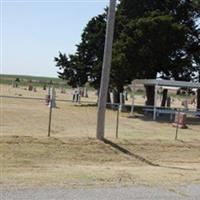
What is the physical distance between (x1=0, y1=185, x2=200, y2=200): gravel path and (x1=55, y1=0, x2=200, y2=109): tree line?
3040cm

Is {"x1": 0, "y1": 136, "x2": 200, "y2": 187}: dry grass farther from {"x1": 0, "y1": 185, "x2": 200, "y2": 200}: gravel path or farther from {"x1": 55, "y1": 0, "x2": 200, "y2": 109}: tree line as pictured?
{"x1": 55, "y1": 0, "x2": 200, "y2": 109}: tree line

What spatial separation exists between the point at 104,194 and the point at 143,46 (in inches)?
1241

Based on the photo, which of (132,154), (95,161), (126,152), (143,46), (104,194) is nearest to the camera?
(104,194)

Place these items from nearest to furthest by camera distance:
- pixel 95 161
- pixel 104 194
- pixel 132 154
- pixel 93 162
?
pixel 104 194 < pixel 93 162 < pixel 95 161 < pixel 132 154

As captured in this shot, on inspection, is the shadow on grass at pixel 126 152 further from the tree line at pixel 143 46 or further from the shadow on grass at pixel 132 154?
the tree line at pixel 143 46

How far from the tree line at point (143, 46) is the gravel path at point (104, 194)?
30.4m

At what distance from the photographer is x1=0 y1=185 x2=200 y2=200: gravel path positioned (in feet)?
28.2

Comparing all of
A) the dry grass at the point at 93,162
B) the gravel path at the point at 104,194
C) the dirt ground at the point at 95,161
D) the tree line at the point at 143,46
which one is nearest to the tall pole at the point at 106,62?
the dirt ground at the point at 95,161

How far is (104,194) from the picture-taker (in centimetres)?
909

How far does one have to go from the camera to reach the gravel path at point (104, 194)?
28.2 feet

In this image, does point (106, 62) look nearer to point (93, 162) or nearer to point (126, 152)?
point (126, 152)

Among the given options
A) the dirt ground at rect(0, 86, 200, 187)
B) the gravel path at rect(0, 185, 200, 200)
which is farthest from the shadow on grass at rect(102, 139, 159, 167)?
the gravel path at rect(0, 185, 200, 200)

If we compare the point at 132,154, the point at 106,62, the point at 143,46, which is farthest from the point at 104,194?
the point at 143,46

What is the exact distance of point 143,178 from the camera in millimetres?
11625
